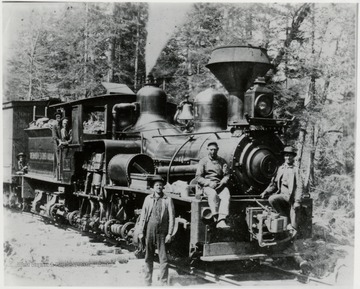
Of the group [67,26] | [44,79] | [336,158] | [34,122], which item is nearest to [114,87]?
[34,122]

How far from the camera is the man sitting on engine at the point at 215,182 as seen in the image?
7.04 metres

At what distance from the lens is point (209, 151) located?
7.50m

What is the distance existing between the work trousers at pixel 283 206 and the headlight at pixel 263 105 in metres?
1.36

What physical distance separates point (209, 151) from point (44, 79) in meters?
19.4

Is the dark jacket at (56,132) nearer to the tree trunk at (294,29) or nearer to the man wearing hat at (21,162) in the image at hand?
the man wearing hat at (21,162)

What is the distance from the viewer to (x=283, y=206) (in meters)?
7.46

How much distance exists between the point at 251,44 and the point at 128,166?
3.78 metres

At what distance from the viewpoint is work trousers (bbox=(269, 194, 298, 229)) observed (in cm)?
738

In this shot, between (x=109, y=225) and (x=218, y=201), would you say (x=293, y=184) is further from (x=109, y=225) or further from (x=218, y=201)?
(x=109, y=225)

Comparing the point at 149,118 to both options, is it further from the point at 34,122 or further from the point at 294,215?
the point at 34,122

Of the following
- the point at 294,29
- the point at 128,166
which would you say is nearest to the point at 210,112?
the point at 128,166

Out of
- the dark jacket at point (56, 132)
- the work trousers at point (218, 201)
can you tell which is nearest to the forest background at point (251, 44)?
the work trousers at point (218, 201)

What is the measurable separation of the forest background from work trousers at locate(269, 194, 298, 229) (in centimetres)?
76

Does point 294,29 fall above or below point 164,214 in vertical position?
above
